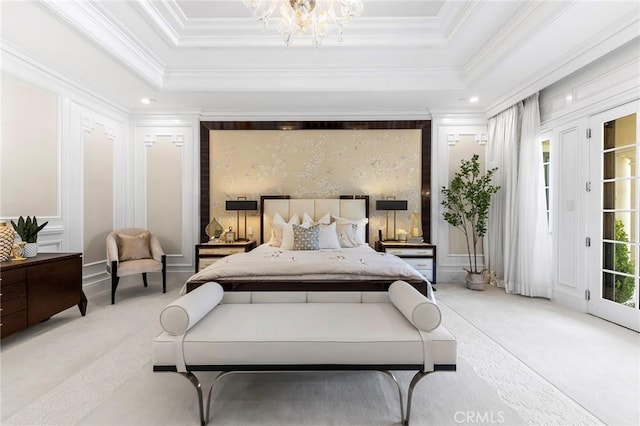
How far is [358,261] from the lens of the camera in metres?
2.96

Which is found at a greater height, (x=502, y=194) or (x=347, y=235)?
(x=502, y=194)

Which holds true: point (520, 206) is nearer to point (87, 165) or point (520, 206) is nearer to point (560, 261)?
point (560, 261)

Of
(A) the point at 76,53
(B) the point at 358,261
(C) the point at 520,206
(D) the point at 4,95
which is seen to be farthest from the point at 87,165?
(C) the point at 520,206

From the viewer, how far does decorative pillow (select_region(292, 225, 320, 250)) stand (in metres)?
3.90

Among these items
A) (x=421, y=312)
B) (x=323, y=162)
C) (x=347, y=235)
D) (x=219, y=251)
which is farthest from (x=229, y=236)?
(x=421, y=312)

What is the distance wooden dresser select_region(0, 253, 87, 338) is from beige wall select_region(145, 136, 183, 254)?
68.3 inches

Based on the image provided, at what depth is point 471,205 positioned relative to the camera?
4.81 m

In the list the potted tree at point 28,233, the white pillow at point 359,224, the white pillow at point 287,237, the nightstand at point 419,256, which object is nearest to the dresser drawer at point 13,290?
the potted tree at point 28,233

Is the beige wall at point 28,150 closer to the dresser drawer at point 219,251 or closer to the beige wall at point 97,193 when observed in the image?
the beige wall at point 97,193

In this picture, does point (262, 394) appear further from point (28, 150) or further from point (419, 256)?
point (28, 150)

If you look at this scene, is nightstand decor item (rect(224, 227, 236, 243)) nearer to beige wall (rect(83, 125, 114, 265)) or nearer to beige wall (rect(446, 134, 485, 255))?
beige wall (rect(83, 125, 114, 265))

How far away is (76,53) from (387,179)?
4310 mm

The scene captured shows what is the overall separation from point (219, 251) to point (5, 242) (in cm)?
222

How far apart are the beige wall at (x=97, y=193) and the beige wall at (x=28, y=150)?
53 centimetres
